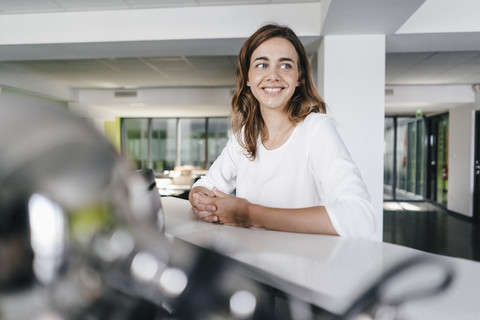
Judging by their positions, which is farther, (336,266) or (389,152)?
(389,152)

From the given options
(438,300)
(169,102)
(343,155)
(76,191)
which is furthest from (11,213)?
(169,102)

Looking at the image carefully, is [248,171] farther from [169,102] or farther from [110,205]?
[169,102]

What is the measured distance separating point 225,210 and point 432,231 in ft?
19.0

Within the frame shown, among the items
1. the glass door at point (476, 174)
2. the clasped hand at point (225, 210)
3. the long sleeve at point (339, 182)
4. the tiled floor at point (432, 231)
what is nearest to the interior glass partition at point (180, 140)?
the tiled floor at point (432, 231)

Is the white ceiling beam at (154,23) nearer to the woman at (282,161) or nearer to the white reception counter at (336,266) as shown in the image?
the woman at (282,161)

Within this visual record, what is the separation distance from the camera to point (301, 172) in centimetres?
120

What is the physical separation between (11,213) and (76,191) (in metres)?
0.04

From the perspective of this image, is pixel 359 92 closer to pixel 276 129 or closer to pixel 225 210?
pixel 276 129

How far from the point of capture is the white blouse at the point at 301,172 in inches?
38.4

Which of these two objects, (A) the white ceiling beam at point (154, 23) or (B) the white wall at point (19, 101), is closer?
(B) the white wall at point (19, 101)

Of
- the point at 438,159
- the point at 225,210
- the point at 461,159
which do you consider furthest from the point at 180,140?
the point at 225,210

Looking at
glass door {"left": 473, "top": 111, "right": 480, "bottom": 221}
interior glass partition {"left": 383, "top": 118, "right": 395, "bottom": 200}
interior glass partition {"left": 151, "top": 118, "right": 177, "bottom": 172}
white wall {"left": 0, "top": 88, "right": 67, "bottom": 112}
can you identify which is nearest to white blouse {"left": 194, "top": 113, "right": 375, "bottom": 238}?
white wall {"left": 0, "top": 88, "right": 67, "bottom": 112}

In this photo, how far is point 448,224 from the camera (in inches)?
246

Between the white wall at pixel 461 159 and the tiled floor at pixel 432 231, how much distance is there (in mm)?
349
